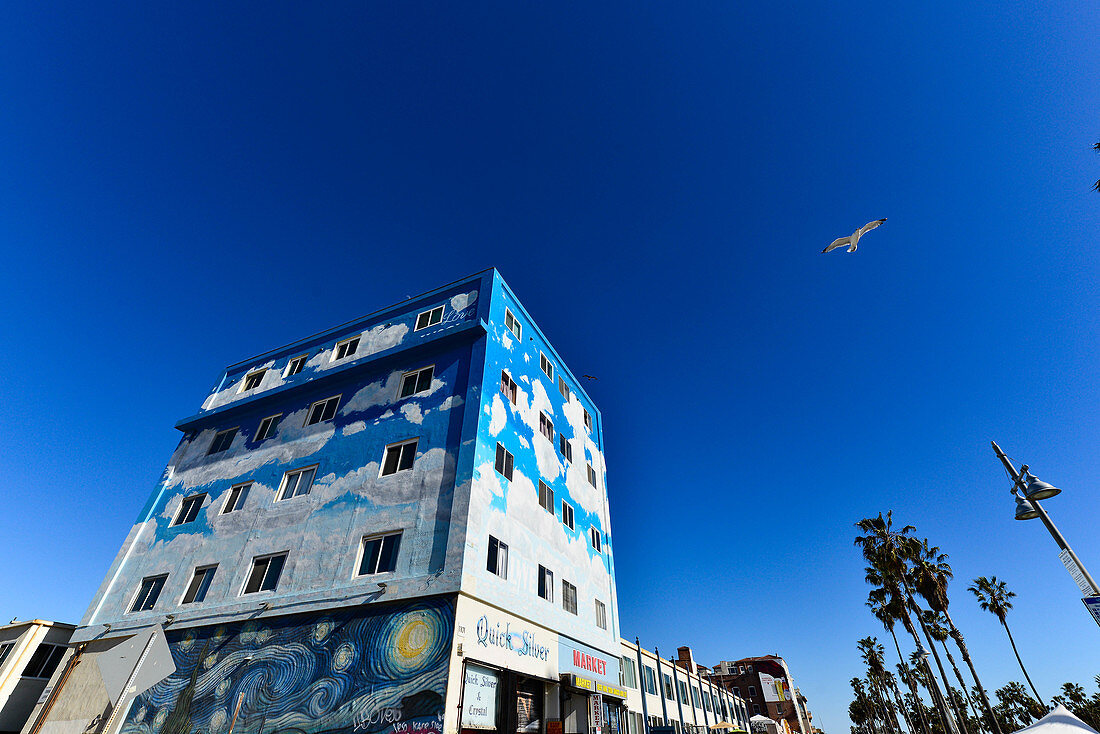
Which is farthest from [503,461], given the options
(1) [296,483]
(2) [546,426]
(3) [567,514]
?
(1) [296,483]

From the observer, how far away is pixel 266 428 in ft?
87.6

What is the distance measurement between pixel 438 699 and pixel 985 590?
6422 cm

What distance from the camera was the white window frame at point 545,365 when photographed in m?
29.2

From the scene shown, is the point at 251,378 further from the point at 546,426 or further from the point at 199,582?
the point at 546,426

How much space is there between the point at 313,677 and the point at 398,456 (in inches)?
322

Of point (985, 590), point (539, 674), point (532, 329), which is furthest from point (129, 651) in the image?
point (985, 590)

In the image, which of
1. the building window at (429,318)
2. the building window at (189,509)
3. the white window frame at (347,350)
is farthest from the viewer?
the white window frame at (347,350)

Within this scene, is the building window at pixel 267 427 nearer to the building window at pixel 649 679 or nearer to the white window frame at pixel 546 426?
the white window frame at pixel 546 426

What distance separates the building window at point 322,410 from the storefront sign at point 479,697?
557 inches

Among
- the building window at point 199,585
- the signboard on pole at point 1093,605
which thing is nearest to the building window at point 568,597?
the building window at point 199,585

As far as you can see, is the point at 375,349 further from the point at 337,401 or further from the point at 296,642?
the point at 296,642

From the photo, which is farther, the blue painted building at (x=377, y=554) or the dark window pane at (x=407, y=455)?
the dark window pane at (x=407, y=455)

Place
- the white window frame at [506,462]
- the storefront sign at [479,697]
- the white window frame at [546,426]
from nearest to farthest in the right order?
the storefront sign at [479,697], the white window frame at [506,462], the white window frame at [546,426]

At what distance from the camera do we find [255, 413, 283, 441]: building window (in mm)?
26219
